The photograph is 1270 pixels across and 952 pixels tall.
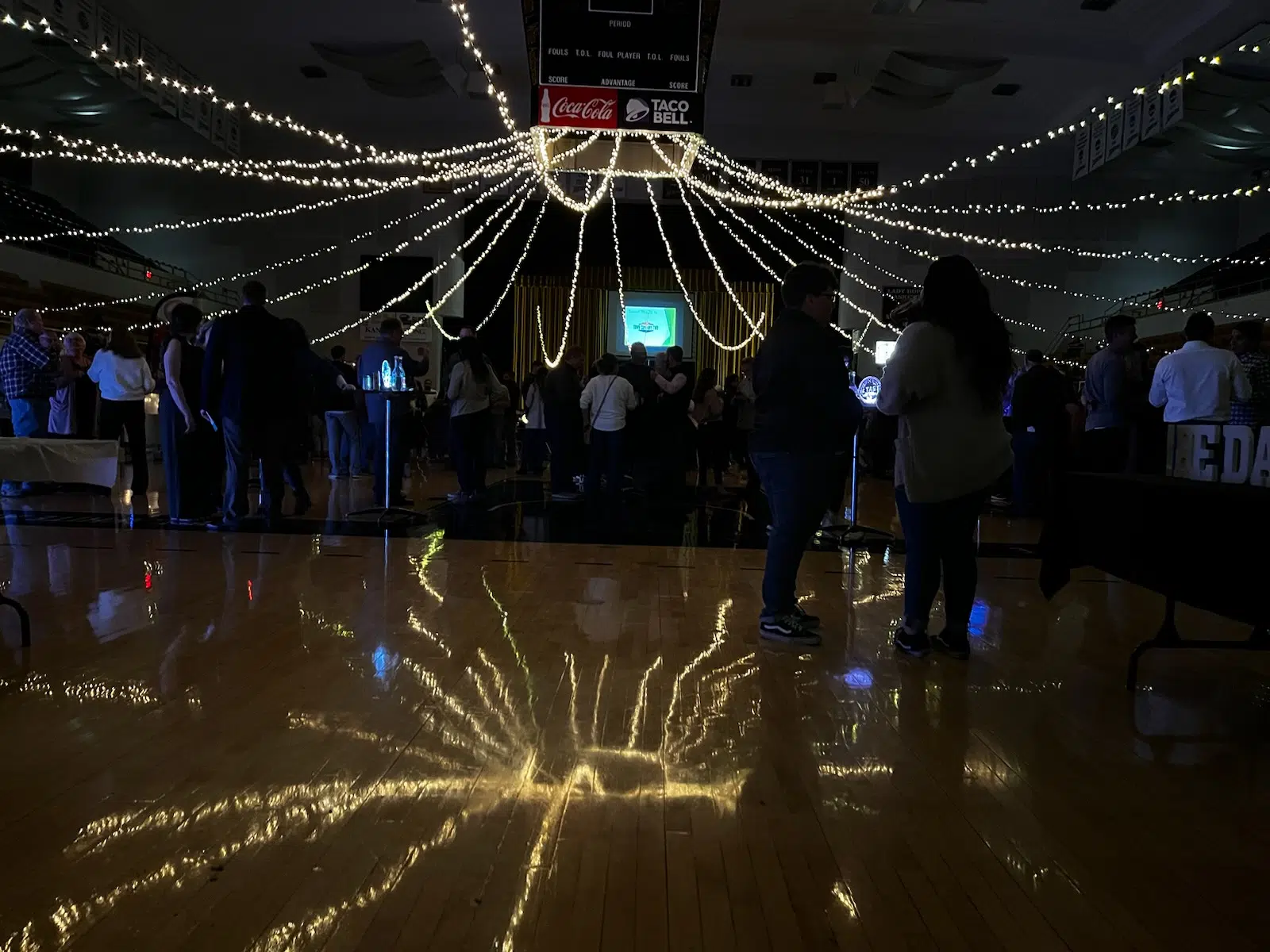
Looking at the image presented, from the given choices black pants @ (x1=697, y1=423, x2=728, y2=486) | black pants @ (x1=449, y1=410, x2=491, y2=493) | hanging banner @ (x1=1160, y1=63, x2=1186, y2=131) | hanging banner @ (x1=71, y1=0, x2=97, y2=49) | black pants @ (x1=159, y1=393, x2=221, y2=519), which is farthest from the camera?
hanging banner @ (x1=1160, y1=63, x2=1186, y2=131)

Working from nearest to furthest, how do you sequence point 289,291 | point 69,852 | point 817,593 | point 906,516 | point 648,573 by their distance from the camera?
point 69,852
point 906,516
point 817,593
point 648,573
point 289,291

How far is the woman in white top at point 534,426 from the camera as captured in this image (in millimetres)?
8852

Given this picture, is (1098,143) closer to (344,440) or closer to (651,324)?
(651,324)

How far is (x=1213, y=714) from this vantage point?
2.50 m

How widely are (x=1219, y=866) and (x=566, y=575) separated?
3.01 metres

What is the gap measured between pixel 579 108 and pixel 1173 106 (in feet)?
23.0

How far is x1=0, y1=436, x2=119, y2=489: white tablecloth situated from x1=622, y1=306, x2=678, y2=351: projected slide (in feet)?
39.0

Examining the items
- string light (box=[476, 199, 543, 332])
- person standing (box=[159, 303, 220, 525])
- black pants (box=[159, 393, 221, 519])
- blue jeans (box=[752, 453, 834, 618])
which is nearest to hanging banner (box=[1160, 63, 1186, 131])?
string light (box=[476, 199, 543, 332])

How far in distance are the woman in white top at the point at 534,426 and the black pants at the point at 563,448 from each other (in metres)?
0.42

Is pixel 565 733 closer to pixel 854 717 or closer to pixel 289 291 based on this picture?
pixel 854 717

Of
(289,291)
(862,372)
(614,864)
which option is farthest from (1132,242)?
(614,864)

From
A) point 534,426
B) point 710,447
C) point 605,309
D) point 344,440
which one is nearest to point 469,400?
point 534,426

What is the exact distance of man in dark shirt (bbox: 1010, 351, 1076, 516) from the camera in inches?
271

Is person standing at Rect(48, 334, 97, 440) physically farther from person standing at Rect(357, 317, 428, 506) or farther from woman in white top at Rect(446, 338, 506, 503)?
woman in white top at Rect(446, 338, 506, 503)
